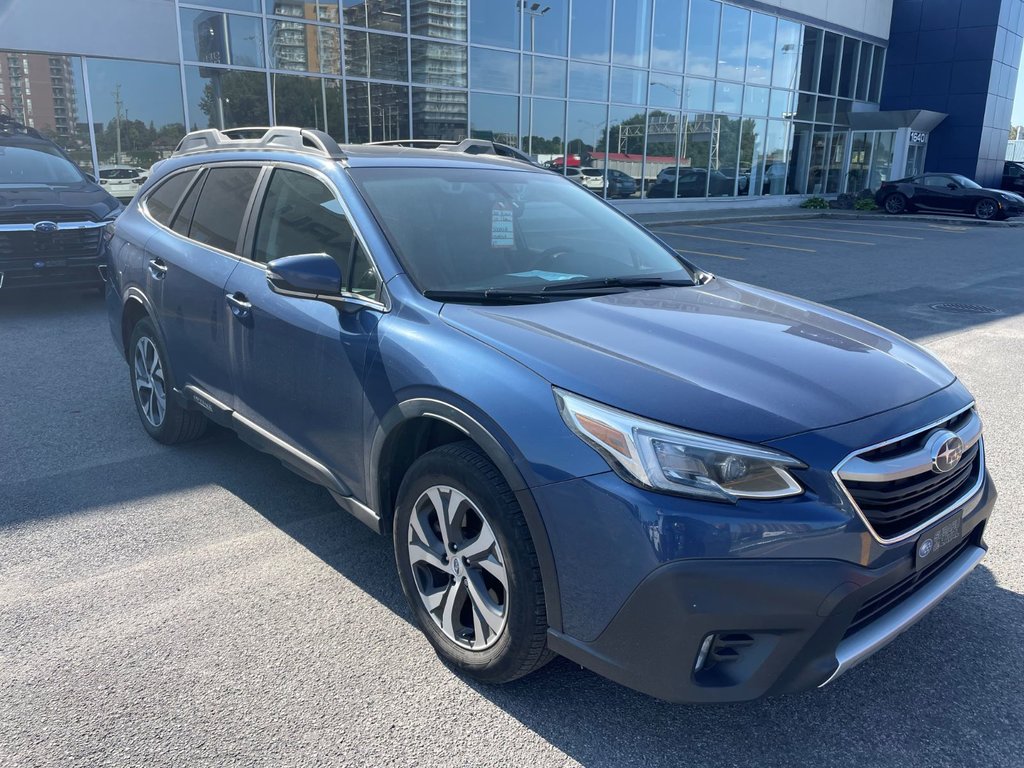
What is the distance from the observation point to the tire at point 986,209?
2451 centimetres

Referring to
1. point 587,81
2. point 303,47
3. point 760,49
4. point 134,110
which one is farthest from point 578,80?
point 134,110

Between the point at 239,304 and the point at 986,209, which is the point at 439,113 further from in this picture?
the point at 986,209

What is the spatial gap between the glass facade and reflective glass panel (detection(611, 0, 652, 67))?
47mm

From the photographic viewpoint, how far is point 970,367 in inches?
273

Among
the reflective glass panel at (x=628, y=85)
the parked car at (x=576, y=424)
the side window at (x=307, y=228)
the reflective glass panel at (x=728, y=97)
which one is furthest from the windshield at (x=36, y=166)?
the reflective glass panel at (x=728, y=97)

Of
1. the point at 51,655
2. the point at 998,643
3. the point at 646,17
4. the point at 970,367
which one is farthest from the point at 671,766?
the point at 646,17

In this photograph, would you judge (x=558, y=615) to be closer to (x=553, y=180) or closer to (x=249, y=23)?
(x=553, y=180)

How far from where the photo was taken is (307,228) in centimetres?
349

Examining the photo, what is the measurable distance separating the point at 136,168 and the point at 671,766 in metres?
15.2

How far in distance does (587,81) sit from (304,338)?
68.7ft

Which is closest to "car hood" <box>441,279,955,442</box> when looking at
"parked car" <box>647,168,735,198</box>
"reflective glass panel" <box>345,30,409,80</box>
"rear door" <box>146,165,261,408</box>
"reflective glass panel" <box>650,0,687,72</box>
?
"rear door" <box>146,165,261,408</box>

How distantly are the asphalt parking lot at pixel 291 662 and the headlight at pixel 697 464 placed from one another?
869 millimetres

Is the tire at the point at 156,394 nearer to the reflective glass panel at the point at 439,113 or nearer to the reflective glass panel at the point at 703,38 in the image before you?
the reflective glass panel at the point at 439,113

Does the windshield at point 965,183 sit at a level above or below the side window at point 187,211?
below
